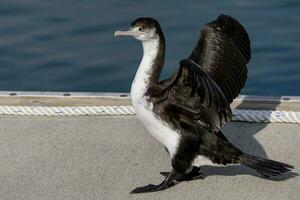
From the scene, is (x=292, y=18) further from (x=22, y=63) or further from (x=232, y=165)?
(x=232, y=165)

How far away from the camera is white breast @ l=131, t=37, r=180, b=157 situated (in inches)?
222

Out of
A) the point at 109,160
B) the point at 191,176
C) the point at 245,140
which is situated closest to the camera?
the point at 191,176

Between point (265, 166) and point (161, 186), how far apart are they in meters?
0.58

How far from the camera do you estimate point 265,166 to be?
222 inches

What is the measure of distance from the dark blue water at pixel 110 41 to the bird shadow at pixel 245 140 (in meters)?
3.15

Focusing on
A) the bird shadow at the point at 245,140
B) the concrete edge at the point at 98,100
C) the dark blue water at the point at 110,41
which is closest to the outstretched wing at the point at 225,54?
the bird shadow at the point at 245,140

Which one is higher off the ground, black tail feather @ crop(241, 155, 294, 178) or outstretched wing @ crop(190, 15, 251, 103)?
outstretched wing @ crop(190, 15, 251, 103)

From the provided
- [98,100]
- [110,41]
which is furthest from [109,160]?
[110,41]

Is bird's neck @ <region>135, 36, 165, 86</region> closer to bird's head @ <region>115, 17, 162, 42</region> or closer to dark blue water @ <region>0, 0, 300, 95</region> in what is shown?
bird's head @ <region>115, 17, 162, 42</region>

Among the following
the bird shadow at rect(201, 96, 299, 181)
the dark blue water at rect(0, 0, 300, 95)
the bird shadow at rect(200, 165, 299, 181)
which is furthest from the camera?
the dark blue water at rect(0, 0, 300, 95)

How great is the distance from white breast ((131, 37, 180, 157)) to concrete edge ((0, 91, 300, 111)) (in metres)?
1.05

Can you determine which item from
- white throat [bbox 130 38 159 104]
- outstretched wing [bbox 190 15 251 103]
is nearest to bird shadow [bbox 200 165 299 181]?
outstretched wing [bbox 190 15 251 103]

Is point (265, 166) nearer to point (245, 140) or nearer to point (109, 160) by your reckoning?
point (245, 140)

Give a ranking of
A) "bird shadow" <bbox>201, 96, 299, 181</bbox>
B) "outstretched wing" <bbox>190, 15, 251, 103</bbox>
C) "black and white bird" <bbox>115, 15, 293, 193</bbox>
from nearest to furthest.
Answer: "black and white bird" <bbox>115, 15, 293, 193</bbox>
"bird shadow" <bbox>201, 96, 299, 181</bbox>
"outstretched wing" <bbox>190, 15, 251, 103</bbox>
